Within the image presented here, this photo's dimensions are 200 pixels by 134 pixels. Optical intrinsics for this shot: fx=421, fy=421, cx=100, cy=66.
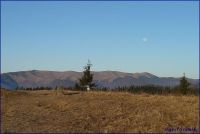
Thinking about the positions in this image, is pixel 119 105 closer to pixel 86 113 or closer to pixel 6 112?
pixel 86 113

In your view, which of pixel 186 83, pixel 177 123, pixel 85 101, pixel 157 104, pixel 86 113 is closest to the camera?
pixel 177 123

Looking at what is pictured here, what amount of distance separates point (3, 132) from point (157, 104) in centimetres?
919

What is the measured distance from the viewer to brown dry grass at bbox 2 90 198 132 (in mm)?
17781

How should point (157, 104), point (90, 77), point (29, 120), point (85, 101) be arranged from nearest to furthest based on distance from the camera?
point (29, 120) < point (157, 104) < point (85, 101) < point (90, 77)

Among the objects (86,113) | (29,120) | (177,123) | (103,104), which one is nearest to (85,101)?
(103,104)

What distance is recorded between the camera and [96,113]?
817 inches

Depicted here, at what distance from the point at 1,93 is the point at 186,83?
130ft

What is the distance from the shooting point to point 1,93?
27.4 m

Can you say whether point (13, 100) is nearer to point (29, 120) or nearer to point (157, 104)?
point (29, 120)

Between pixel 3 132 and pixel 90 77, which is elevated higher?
pixel 90 77

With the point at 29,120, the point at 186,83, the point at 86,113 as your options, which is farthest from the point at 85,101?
the point at 186,83

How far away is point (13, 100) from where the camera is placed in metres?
25.4

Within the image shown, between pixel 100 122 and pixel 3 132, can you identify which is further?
pixel 100 122

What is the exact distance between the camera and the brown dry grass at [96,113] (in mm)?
17781
